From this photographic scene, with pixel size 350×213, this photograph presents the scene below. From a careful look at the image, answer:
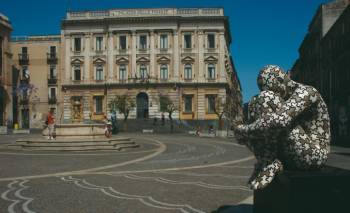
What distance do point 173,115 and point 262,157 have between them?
54.8 meters

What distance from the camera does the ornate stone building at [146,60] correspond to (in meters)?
59.6

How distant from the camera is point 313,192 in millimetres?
4113

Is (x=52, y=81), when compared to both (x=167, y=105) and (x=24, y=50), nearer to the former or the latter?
(x=24, y=50)

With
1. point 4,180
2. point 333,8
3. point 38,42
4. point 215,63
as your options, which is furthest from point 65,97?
point 4,180

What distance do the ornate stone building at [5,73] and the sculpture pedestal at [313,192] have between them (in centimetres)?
5740

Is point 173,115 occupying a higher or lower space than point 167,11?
lower

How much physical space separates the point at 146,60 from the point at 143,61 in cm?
46

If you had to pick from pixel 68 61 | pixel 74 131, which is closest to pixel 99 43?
pixel 68 61

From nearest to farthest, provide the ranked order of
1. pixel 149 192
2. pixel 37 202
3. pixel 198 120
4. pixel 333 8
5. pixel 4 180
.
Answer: pixel 37 202 < pixel 149 192 < pixel 4 180 < pixel 333 8 < pixel 198 120

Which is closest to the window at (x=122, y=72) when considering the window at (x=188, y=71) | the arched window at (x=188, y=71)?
the arched window at (x=188, y=71)

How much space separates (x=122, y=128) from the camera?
2142 inches

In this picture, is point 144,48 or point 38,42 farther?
point 38,42

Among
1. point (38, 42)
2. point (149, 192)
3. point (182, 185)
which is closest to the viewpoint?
point (149, 192)

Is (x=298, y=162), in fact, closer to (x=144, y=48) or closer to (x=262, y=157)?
(x=262, y=157)
